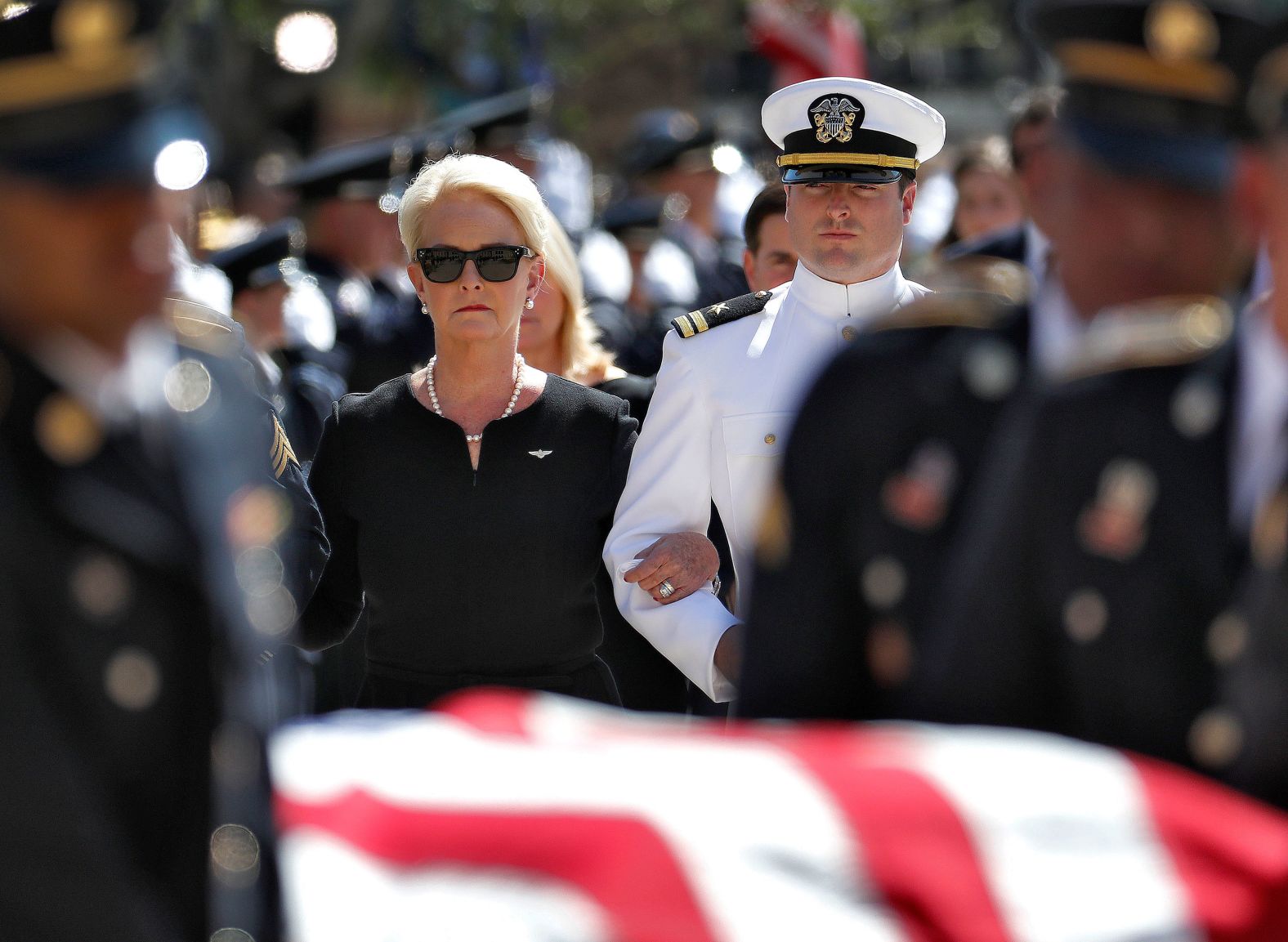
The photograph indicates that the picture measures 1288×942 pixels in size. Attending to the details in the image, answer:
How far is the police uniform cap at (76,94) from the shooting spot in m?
2.10

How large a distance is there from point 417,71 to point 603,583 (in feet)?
52.8

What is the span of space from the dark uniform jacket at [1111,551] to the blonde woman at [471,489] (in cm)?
195

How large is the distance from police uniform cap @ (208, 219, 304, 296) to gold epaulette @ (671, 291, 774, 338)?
316cm

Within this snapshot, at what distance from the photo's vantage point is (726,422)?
4.16m

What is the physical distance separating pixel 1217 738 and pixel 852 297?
6.83ft

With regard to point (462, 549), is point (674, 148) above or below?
above

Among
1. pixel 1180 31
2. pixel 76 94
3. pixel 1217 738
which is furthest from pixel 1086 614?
pixel 76 94

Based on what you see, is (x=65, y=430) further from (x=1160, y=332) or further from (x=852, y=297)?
(x=852, y=297)

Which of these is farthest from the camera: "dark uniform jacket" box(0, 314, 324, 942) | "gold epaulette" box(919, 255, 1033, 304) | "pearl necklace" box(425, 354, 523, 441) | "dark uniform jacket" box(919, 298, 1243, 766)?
"pearl necklace" box(425, 354, 523, 441)

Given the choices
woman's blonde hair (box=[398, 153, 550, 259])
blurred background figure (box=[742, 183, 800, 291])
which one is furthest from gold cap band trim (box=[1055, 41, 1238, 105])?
blurred background figure (box=[742, 183, 800, 291])

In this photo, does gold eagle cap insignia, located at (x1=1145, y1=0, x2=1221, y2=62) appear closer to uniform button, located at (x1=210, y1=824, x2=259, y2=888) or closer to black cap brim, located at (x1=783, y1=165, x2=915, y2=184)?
uniform button, located at (x1=210, y1=824, x2=259, y2=888)

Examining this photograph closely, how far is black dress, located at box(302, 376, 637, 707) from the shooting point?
425cm

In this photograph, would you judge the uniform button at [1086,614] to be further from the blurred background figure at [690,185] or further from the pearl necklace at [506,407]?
the blurred background figure at [690,185]

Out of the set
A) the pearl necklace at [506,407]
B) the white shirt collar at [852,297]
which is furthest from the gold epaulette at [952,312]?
the pearl necklace at [506,407]
